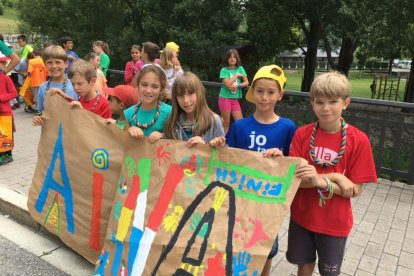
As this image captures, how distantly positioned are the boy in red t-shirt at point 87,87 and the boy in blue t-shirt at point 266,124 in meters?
1.68

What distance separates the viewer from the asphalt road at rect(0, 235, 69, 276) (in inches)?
119

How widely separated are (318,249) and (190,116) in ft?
4.17

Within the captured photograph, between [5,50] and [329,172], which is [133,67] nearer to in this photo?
[5,50]

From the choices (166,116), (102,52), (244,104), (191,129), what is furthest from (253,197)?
(102,52)

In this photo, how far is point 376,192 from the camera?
4.60 m

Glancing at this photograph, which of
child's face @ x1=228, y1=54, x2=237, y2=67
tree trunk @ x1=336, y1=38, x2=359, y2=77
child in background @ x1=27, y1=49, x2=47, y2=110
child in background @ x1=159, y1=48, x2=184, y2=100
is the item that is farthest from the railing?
tree trunk @ x1=336, y1=38, x2=359, y2=77

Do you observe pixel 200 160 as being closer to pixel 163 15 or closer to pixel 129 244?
pixel 129 244

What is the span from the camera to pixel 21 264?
314cm

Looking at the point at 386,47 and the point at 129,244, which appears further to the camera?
the point at 386,47

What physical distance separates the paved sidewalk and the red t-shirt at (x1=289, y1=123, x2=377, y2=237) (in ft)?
3.23

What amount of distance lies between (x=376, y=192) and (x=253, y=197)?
3.21m

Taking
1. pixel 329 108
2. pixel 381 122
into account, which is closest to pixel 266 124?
pixel 329 108

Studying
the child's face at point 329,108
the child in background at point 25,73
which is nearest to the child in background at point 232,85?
the child's face at point 329,108

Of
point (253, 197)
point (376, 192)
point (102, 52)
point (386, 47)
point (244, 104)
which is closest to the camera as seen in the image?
point (253, 197)
